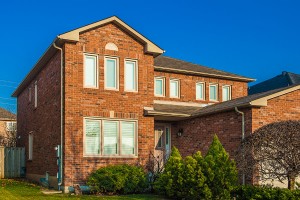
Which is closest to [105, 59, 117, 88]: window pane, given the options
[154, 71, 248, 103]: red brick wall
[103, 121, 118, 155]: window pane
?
[103, 121, 118, 155]: window pane

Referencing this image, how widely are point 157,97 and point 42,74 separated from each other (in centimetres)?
601

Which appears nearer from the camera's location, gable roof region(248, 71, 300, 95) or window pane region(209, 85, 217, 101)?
window pane region(209, 85, 217, 101)

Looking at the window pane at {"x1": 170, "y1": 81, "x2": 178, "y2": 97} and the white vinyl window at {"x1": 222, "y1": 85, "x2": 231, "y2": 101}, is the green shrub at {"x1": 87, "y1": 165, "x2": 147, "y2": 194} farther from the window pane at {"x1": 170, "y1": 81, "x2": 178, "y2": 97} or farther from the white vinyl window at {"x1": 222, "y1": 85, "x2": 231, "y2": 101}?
the white vinyl window at {"x1": 222, "y1": 85, "x2": 231, "y2": 101}

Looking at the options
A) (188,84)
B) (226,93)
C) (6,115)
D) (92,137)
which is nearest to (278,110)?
(188,84)

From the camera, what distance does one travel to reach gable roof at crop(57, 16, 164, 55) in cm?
1644

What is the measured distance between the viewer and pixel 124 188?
629 inches

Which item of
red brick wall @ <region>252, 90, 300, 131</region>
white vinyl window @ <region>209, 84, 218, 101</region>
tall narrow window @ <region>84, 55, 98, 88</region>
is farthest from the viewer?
white vinyl window @ <region>209, 84, 218, 101</region>

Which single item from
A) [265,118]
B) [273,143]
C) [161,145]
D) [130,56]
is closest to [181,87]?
[161,145]

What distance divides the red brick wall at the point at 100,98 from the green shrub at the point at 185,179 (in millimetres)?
3038

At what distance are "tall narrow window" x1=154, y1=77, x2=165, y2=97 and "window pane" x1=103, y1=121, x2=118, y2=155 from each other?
5181 mm

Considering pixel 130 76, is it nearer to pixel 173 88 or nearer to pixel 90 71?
pixel 90 71

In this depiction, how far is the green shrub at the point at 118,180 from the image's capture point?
15.8 metres

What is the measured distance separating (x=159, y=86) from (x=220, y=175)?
9261 millimetres

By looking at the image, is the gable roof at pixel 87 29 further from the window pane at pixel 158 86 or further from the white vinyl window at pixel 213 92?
the white vinyl window at pixel 213 92
